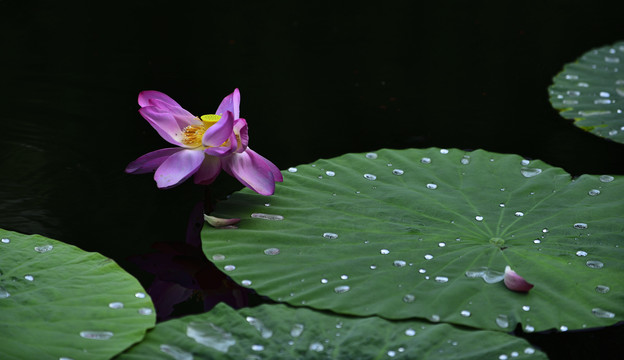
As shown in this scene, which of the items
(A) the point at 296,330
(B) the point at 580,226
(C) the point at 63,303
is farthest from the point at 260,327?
(B) the point at 580,226

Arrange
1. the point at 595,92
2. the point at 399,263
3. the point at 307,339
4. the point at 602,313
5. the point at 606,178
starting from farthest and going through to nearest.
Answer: the point at 595,92
the point at 606,178
the point at 399,263
the point at 602,313
the point at 307,339

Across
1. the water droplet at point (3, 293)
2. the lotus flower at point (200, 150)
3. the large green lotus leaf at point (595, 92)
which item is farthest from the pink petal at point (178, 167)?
the large green lotus leaf at point (595, 92)

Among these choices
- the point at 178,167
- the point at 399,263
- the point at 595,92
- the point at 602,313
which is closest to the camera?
the point at 602,313

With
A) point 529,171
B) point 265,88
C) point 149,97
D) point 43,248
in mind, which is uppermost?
point 265,88

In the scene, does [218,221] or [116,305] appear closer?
[116,305]

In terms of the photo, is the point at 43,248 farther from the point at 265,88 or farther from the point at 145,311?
the point at 265,88

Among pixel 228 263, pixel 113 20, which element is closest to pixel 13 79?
pixel 113 20

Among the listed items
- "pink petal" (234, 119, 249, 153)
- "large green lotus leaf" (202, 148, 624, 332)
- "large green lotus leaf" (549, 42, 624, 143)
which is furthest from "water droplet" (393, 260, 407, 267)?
"large green lotus leaf" (549, 42, 624, 143)
